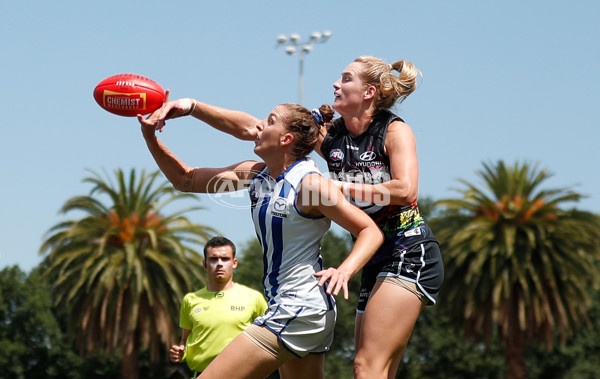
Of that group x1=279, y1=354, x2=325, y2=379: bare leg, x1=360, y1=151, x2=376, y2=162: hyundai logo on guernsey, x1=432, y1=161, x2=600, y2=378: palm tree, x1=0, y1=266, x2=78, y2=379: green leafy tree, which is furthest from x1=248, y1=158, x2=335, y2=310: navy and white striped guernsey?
x1=0, y1=266, x2=78, y2=379: green leafy tree

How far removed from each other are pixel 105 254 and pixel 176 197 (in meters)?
3.89

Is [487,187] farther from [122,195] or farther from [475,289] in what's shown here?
[122,195]

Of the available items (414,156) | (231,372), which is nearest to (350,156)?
(414,156)

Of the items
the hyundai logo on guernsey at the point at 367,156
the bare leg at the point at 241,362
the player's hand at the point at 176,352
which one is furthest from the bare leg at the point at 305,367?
the player's hand at the point at 176,352

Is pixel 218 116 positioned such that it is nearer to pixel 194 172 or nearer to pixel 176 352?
pixel 194 172

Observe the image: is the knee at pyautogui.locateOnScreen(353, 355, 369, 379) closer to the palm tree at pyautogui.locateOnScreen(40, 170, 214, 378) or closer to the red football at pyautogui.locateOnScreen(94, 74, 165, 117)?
the red football at pyautogui.locateOnScreen(94, 74, 165, 117)

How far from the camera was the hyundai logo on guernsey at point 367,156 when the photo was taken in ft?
18.4

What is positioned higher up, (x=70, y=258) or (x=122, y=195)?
(x=122, y=195)

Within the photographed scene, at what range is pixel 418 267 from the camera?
5.46 metres

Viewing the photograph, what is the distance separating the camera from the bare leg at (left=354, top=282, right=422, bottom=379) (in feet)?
17.2

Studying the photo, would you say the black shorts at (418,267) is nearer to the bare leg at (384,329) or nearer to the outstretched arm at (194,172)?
the bare leg at (384,329)

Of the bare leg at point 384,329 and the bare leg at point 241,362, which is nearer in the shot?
the bare leg at point 241,362

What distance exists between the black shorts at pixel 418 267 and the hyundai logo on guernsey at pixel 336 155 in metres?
0.71

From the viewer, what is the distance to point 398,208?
5.54 m
